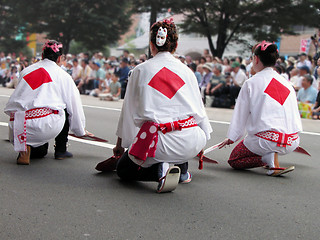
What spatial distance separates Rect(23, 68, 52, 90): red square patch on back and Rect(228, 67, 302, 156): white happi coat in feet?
6.81

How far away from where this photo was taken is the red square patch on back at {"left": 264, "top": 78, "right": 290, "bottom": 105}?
4.64 m

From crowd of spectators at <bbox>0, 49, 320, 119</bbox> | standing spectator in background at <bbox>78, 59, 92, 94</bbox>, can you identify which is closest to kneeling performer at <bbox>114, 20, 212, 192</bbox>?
crowd of spectators at <bbox>0, 49, 320, 119</bbox>

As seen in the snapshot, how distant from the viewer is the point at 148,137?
3.79 metres

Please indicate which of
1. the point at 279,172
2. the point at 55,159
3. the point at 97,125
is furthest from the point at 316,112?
the point at 55,159

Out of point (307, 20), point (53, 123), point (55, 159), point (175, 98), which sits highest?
point (307, 20)

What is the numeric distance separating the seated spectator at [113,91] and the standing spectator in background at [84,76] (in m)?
2.08

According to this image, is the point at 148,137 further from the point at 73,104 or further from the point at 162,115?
the point at 73,104

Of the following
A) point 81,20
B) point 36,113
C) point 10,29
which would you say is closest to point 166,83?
point 36,113

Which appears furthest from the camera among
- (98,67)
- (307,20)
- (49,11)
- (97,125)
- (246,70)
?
(49,11)

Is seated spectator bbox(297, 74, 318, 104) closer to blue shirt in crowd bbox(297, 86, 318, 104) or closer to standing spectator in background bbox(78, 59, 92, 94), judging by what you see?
blue shirt in crowd bbox(297, 86, 318, 104)

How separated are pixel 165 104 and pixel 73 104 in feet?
5.04

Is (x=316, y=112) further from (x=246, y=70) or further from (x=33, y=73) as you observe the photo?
(x=33, y=73)

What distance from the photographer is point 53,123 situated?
4.80 m

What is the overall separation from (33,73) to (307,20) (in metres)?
15.2
